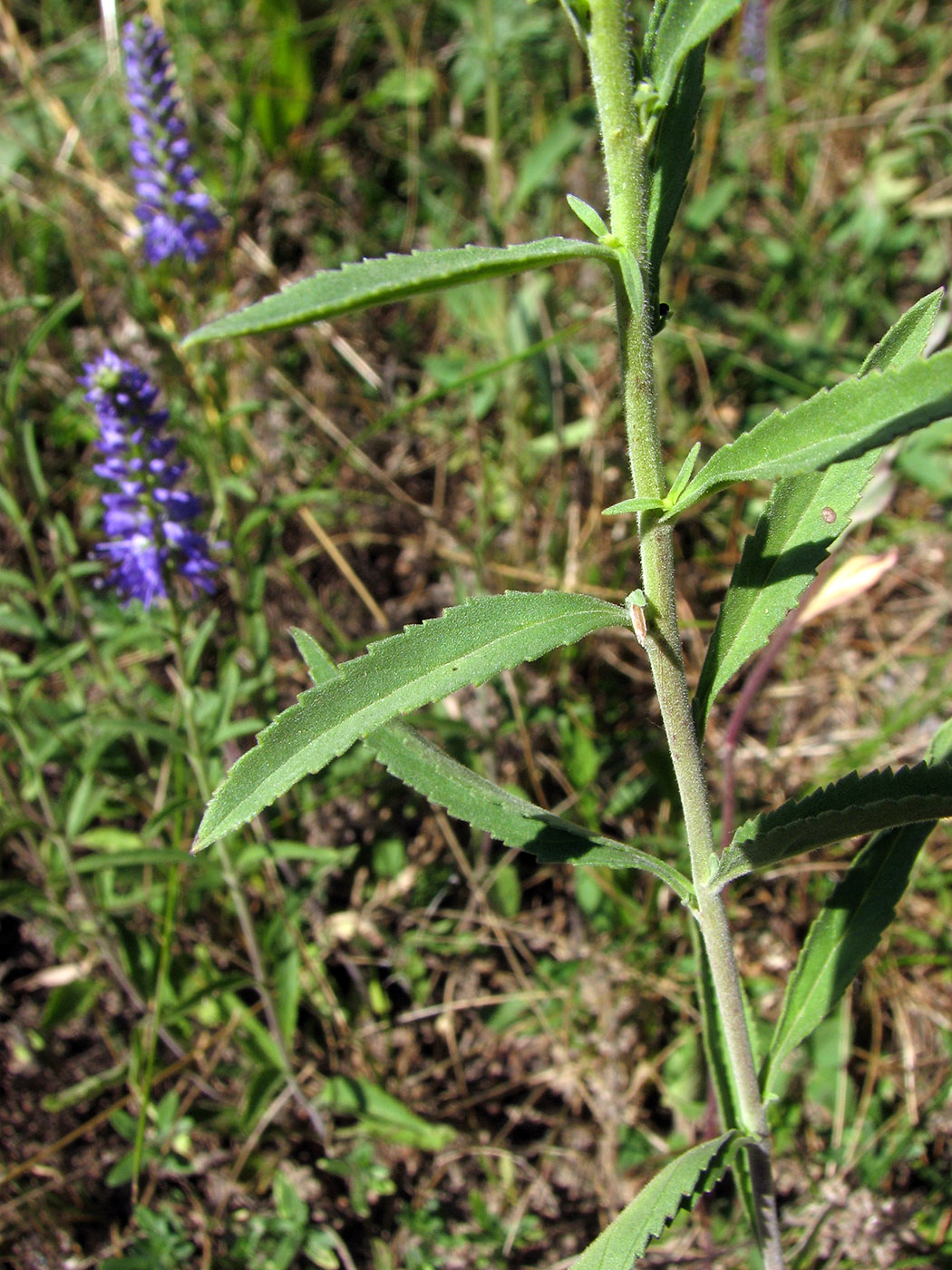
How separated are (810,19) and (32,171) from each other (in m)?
3.90

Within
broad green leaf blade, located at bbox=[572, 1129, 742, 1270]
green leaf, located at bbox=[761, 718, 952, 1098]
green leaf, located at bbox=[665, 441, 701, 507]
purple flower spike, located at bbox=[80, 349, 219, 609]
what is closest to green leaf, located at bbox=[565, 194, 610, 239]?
green leaf, located at bbox=[665, 441, 701, 507]

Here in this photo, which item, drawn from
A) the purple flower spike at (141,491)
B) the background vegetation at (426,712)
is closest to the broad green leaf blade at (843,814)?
the background vegetation at (426,712)

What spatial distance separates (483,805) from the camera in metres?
1.65

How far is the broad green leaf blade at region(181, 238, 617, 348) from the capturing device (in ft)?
3.40

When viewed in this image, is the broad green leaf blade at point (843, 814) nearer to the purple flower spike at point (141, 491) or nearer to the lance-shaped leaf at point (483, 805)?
the lance-shaped leaf at point (483, 805)

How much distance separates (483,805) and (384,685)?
17.8 inches

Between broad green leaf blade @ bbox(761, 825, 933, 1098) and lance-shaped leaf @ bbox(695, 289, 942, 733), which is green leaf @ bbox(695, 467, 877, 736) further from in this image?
broad green leaf blade @ bbox(761, 825, 933, 1098)

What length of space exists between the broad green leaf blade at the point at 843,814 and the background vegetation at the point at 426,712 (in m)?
1.08

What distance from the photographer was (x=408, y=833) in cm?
334

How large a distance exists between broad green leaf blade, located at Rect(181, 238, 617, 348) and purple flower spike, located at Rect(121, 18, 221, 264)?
2.64m

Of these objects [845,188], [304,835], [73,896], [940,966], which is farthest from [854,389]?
[845,188]

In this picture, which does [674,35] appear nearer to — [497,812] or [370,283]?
[370,283]

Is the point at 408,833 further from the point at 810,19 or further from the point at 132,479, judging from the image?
the point at 810,19

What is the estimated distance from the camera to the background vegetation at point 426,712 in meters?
2.67
